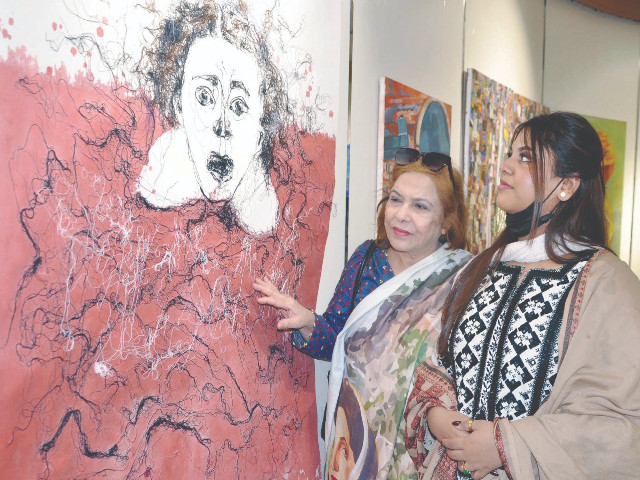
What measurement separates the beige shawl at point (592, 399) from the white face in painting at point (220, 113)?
0.91 metres

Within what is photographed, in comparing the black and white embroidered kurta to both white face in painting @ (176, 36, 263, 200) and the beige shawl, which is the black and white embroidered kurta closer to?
the beige shawl

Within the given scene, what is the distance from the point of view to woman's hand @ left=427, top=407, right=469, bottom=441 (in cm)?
156

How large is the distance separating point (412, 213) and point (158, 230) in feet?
2.75

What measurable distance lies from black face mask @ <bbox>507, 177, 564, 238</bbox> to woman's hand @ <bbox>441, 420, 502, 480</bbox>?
50 cm

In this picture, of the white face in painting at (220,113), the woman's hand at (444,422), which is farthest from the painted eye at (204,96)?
the woman's hand at (444,422)

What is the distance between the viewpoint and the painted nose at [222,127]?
1645 millimetres

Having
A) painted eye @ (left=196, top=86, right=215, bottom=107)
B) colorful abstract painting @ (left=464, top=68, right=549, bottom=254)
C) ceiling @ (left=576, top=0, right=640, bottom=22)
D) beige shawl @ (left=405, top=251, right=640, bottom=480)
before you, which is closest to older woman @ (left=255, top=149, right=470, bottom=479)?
beige shawl @ (left=405, top=251, right=640, bottom=480)

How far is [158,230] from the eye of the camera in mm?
1489

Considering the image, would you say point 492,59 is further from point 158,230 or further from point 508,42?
point 158,230

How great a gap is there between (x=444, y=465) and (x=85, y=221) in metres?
1.08

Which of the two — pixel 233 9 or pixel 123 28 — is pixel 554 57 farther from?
pixel 123 28

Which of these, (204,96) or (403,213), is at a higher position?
(204,96)

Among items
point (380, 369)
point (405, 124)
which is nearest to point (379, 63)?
point (405, 124)

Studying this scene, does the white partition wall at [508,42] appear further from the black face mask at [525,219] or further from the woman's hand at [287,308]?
the woman's hand at [287,308]
